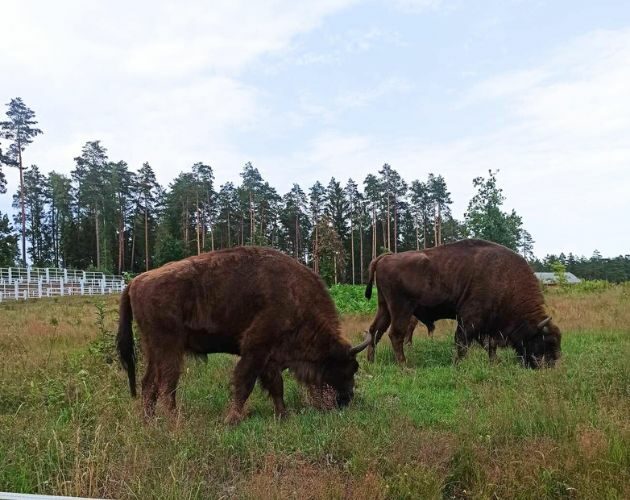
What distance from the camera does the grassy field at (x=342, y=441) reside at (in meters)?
4.16

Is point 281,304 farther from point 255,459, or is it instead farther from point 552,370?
point 552,370

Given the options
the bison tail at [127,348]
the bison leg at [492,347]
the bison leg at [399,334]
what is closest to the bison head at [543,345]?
the bison leg at [492,347]

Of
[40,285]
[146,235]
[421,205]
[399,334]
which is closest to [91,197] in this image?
[146,235]

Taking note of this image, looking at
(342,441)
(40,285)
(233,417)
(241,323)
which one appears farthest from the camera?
(40,285)

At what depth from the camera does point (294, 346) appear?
7.13 meters

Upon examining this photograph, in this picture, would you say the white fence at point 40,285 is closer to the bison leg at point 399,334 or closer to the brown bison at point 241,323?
the bison leg at point 399,334

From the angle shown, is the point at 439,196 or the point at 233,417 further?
the point at 439,196

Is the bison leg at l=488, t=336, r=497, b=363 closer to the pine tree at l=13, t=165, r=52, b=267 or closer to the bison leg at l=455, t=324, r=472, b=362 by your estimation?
the bison leg at l=455, t=324, r=472, b=362

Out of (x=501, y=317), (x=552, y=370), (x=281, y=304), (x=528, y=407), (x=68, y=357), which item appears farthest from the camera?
(x=501, y=317)

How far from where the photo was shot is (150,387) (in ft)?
21.4

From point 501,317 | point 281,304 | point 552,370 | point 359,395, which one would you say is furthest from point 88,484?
point 501,317

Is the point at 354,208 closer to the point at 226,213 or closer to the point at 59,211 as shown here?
the point at 226,213

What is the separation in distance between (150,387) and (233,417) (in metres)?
1.10

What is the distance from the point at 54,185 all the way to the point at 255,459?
75.6 m
